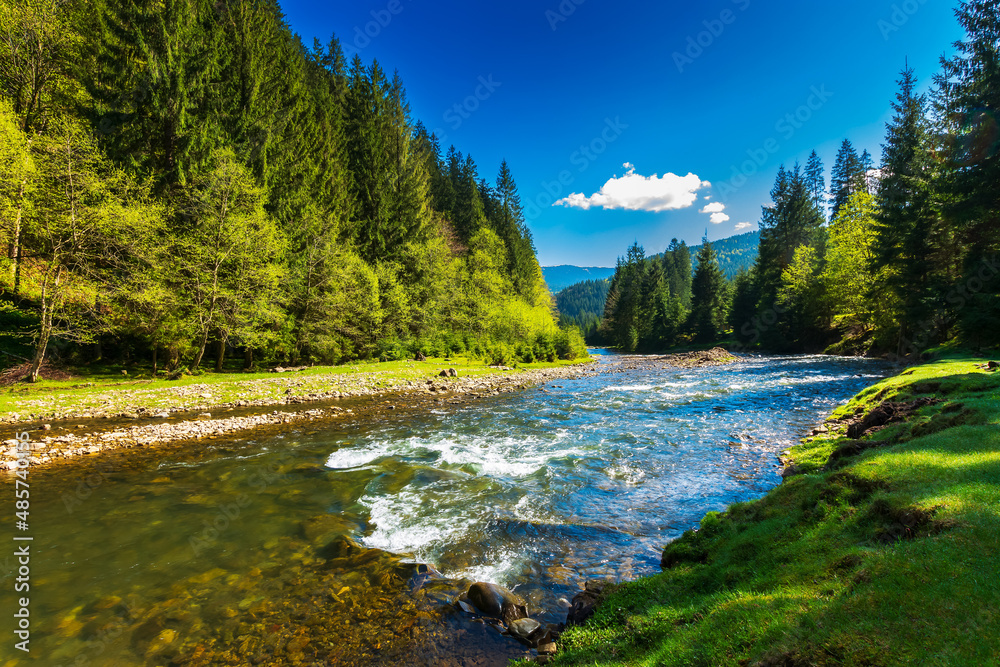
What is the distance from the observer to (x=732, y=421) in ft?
48.9

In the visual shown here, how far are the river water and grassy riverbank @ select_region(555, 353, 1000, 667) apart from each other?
149cm

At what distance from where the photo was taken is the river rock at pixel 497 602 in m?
5.07

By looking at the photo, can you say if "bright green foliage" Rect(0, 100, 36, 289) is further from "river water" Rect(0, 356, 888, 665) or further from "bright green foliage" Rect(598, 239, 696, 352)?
"bright green foliage" Rect(598, 239, 696, 352)

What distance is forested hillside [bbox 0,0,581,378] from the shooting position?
17234mm

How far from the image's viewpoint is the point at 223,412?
52.1 ft

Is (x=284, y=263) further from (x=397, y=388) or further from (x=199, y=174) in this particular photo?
(x=397, y=388)

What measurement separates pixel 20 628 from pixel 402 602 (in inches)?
195

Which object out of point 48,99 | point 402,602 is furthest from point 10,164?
point 402,602

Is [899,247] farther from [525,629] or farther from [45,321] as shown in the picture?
[45,321]

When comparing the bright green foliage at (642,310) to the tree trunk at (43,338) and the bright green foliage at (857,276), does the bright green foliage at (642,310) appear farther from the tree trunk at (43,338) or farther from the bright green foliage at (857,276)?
the tree trunk at (43,338)

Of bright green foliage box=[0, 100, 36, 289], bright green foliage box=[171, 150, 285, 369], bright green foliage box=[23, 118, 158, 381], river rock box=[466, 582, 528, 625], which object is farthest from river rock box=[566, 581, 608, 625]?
bright green foliage box=[0, 100, 36, 289]

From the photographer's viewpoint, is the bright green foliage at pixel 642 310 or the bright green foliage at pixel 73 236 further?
the bright green foliage at pixel 642 310

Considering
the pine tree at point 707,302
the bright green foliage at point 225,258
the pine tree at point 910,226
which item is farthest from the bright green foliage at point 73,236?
the pine tree at point 707,302

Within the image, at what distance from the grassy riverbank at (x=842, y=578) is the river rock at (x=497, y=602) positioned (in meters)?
1.11
